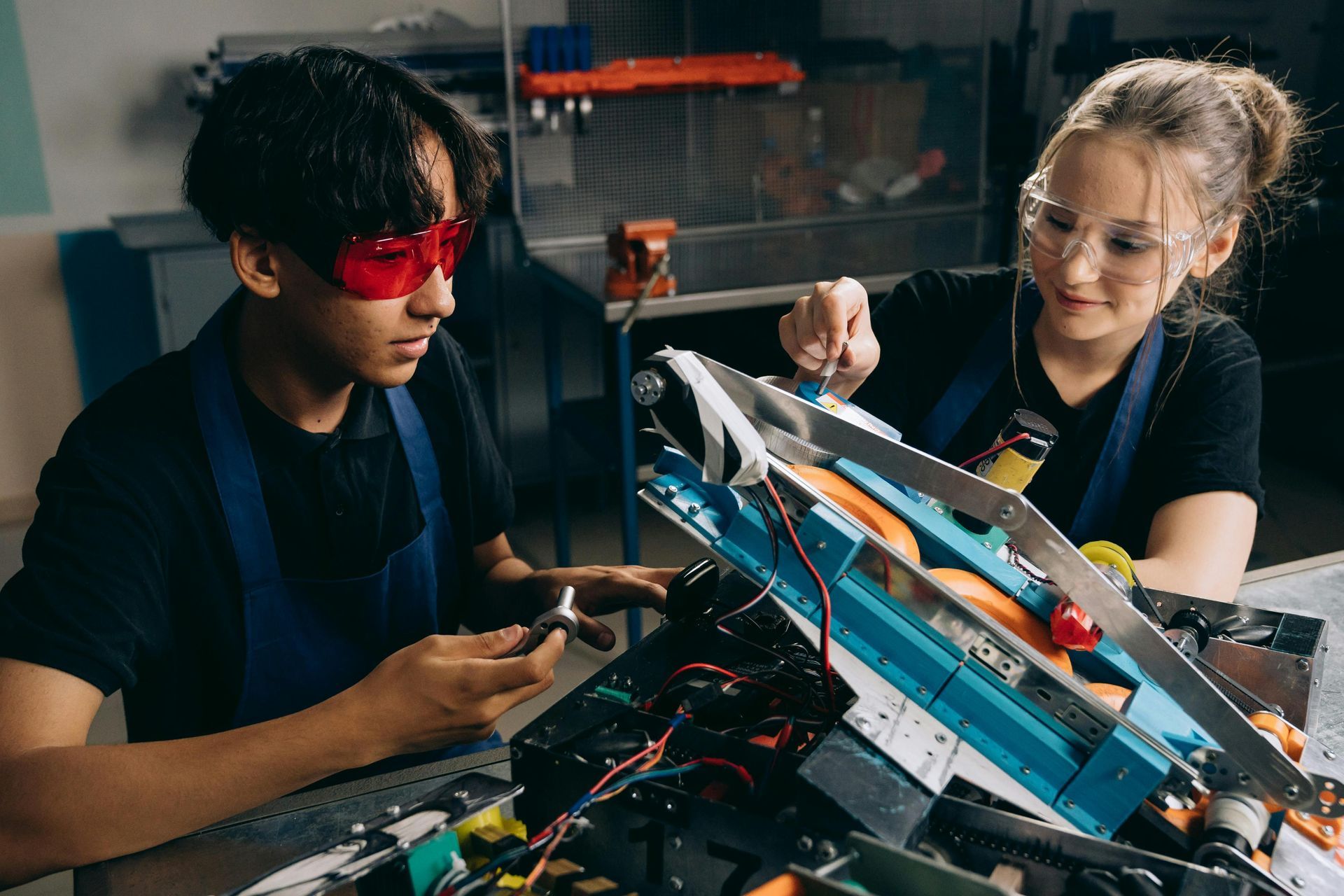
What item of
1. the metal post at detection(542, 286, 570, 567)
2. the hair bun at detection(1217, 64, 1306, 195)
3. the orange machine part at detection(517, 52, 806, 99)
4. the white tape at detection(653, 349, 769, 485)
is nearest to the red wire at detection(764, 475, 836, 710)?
the white tape at detection(653, 349, 769, 485)

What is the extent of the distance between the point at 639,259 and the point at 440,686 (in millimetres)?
2043

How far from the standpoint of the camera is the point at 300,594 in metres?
1.32

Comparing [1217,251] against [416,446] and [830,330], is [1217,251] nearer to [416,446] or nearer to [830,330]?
[830,330]

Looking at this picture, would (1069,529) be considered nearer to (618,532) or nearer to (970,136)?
(618,532)

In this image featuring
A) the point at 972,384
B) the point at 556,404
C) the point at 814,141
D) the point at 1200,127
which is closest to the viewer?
the point at 1200,127

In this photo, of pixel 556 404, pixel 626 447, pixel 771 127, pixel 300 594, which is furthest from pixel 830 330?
pixel 771 127

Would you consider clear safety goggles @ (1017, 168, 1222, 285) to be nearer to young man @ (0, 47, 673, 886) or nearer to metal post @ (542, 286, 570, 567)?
young man @ (0, 47, 673, 886)

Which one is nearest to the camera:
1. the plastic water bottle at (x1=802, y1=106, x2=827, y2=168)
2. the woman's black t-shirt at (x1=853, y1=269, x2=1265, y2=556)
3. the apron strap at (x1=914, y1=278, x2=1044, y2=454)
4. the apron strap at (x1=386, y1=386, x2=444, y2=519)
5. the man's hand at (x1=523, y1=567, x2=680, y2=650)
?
the man's hand at (x1=523, y1=567, x2=680, y2=650)

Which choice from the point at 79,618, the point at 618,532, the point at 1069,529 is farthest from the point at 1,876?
the point at 618,532

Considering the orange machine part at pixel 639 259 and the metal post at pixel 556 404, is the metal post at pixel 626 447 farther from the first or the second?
the metal post at pixel 556 404

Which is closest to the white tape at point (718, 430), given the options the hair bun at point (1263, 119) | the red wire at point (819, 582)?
the red wire at point (819, 582)

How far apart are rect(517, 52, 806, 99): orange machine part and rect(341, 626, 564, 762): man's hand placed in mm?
2713

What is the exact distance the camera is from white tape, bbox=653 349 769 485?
34.7 inches

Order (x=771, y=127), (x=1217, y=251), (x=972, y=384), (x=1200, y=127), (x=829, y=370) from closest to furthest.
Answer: (x=829, y=370), (x=1200, y=127), (x=1217, y=251), (x=972, y=384), (x=771, y=127)
